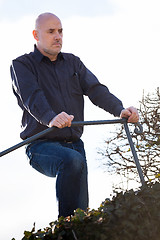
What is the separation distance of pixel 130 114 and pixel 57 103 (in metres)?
0.73

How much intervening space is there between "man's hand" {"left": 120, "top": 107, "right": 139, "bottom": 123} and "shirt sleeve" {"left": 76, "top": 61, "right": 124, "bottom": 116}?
0.21 metres

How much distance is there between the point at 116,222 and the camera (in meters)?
2.98

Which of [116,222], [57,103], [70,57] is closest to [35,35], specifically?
[70,57]

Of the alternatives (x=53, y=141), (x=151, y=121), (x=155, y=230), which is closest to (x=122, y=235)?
(x=155, y=230)

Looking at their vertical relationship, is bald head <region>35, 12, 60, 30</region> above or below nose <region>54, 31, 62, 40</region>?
above

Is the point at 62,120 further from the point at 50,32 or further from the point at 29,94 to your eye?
the point at 50,32


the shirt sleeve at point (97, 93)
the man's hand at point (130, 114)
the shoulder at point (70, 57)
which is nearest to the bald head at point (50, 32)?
the shoulder at point (70, 57)

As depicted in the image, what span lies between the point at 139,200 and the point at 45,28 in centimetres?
211

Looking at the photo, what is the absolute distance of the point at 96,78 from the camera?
4992 mm

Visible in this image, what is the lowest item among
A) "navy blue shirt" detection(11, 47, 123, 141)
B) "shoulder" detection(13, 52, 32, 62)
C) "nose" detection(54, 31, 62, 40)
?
"navy blue shirt" detection(11, 47, 123, 141)

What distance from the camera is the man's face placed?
14.8 feet

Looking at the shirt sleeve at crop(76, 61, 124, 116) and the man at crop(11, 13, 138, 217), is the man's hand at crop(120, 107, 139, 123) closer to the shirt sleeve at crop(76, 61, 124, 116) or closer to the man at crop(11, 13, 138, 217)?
the man at crop(11, 13, 138, 217)

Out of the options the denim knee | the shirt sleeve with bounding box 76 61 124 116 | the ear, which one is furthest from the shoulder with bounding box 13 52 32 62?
the denim knee

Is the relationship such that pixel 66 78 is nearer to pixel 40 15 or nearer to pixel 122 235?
pixel 40 15
